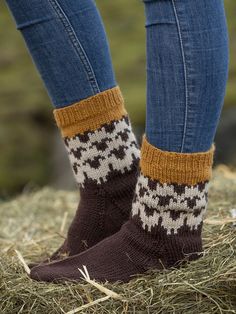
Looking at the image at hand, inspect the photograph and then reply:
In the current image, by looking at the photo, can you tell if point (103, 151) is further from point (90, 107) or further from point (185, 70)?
point (185, 70)

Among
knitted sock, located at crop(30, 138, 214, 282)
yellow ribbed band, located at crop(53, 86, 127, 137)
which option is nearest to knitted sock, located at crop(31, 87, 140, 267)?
yellow ribbed band, located at crop(53, 86, 127, 137)

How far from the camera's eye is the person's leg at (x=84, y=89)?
1.66 m

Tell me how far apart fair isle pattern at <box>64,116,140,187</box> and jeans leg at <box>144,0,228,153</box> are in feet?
0.67

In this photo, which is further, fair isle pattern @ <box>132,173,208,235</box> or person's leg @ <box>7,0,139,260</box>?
person's leg @ <box>7,0,139,260</box>

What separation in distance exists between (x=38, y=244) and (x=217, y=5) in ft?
3.24

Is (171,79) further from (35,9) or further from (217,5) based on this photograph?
(35,9)

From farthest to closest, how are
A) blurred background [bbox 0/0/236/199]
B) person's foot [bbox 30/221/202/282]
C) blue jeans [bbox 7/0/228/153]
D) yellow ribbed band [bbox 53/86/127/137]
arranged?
blurred background [bbox 0/0/236/199]
yellow ribbed band [bbox 53/86/127/137]
person's foot [bbox 30/221/202/282]
blue jeans [bbox 7/0/228/153]

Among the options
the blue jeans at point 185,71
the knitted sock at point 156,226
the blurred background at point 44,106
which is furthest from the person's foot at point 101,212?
the blurred background at point 44,106

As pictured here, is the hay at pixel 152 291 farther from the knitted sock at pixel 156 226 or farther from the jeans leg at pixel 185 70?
the jeans leg at pixel 185 70

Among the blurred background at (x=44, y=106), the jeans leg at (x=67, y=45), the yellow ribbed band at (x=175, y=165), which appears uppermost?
the jeans leg at (x=67, y=45)

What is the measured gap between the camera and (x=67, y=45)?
1.66 meters

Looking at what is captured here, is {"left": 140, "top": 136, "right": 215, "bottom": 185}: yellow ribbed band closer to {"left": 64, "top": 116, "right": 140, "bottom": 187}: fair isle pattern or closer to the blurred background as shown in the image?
{"left": 64, "top": 116, "right": 140, "bottom": 187}: fair isle pattern

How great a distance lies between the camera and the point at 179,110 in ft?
4.77

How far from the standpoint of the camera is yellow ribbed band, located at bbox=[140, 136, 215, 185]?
1483 millimetres
